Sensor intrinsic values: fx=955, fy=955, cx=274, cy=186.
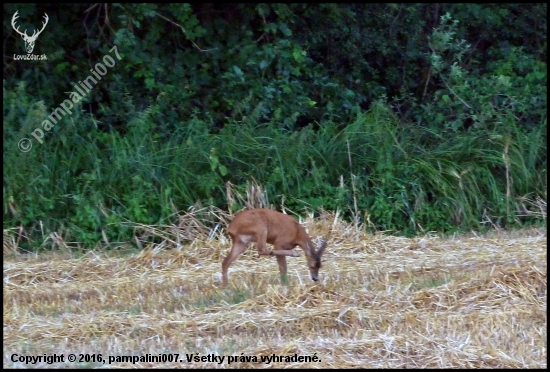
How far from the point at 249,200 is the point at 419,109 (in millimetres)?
4142

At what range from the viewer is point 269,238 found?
28.4 ft

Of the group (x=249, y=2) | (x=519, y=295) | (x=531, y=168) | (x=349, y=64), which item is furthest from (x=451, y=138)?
(x=519, y=295)

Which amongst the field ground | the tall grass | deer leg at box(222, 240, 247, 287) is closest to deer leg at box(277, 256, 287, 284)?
the field ground

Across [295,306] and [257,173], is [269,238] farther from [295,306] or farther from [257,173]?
[257,173]

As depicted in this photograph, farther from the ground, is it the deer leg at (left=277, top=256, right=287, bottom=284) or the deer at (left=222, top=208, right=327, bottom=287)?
the deer at (left=222, top=208, right=327, bottom=287)

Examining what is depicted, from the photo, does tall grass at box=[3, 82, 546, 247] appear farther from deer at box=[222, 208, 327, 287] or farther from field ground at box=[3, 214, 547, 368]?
deer at box=[222, 208, 327, 287]

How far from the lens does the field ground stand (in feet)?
21.8

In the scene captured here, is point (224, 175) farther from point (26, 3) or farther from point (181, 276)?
point (26, 3)

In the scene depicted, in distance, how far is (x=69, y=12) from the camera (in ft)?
43.7

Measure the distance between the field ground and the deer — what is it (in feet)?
0.73

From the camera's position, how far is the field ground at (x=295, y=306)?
663 cm

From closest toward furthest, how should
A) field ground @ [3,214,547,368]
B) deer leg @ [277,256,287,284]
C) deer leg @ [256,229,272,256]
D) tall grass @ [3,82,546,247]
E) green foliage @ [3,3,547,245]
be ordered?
1. field ground @ [3,214,547,368]
2. deer leg @ [256,229,272,256]
3. deer leg @ [277,256,287,284]
4. tall grass @ [3,82,546,247]
5. green foliage @ [3,3,547,245]

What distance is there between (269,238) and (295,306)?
114 centimetres

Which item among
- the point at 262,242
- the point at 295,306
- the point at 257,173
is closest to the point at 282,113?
the point at 257,173
